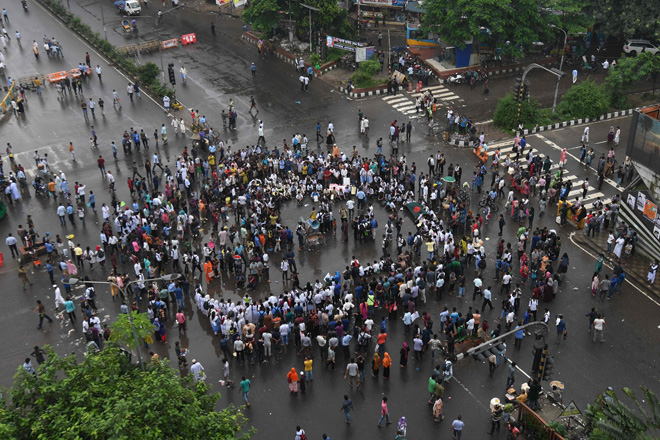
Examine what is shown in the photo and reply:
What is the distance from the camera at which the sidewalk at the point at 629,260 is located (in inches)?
1355

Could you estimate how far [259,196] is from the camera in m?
39.6

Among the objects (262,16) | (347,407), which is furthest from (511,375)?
(262,16)

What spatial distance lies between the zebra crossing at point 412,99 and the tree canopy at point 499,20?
12.5 feet

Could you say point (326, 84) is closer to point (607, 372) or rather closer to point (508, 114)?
point (508, 114)

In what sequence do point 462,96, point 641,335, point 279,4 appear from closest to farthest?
point 641,335
point 462,96
point 279,4

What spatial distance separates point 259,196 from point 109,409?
2159cm

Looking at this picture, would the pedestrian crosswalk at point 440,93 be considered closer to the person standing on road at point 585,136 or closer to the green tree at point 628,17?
the person standing on road at point 585,136

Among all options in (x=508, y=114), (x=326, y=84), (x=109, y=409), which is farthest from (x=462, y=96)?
(x=109, y=409)

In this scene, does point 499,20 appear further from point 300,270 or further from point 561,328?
point 561,328

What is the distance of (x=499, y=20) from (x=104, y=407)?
A: 4242 centimetres

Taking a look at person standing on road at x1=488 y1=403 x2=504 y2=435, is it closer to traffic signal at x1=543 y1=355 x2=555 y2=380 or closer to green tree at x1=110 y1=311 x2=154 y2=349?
traffic signal at x1=543 y1=355 x2=555 y2=380

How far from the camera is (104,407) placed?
19438 mm

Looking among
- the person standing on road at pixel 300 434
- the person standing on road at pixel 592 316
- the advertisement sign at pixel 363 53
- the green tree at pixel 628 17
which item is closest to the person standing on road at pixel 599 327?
the person standing on road at pixel 592 316

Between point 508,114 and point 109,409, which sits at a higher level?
point 109,409
